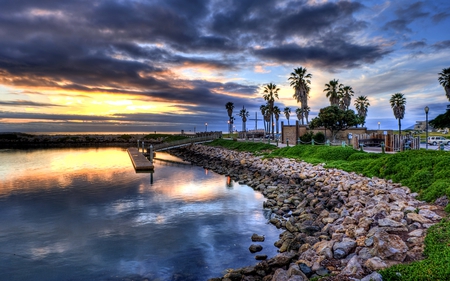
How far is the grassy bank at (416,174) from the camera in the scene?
236 inches

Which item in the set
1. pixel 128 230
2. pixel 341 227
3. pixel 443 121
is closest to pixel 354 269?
pixel 341 227

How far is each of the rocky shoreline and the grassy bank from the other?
39 cm

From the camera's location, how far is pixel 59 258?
423 inches

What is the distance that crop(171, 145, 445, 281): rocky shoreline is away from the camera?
23.4 feet

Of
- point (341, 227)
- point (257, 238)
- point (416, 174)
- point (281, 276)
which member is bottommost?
point (257, 238)

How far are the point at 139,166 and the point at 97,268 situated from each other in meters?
23.6

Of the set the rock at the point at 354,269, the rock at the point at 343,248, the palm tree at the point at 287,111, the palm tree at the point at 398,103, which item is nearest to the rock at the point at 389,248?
the rock at the point at 354,269

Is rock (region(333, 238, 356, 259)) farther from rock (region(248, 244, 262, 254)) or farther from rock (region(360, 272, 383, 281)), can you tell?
rock (region(248, 244, 262, 254))

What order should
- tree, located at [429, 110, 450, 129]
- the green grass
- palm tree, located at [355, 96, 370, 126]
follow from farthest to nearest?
palm tree, located at [355, 96, 370, 126] < tree, located at [429, 110, 450, 129] < the green grass

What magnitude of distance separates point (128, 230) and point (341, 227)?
9.46 metres

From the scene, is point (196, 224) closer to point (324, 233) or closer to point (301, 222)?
point (301, 222)

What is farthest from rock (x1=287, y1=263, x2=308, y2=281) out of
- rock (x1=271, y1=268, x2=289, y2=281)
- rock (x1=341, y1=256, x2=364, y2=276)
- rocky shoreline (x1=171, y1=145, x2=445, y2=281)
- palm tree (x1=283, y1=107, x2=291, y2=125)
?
palm tree (x1=283, y1=107, x2=291, y2=125)

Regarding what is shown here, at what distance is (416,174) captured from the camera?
1383cm

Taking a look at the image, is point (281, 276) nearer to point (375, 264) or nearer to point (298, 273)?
point (298, 273)
